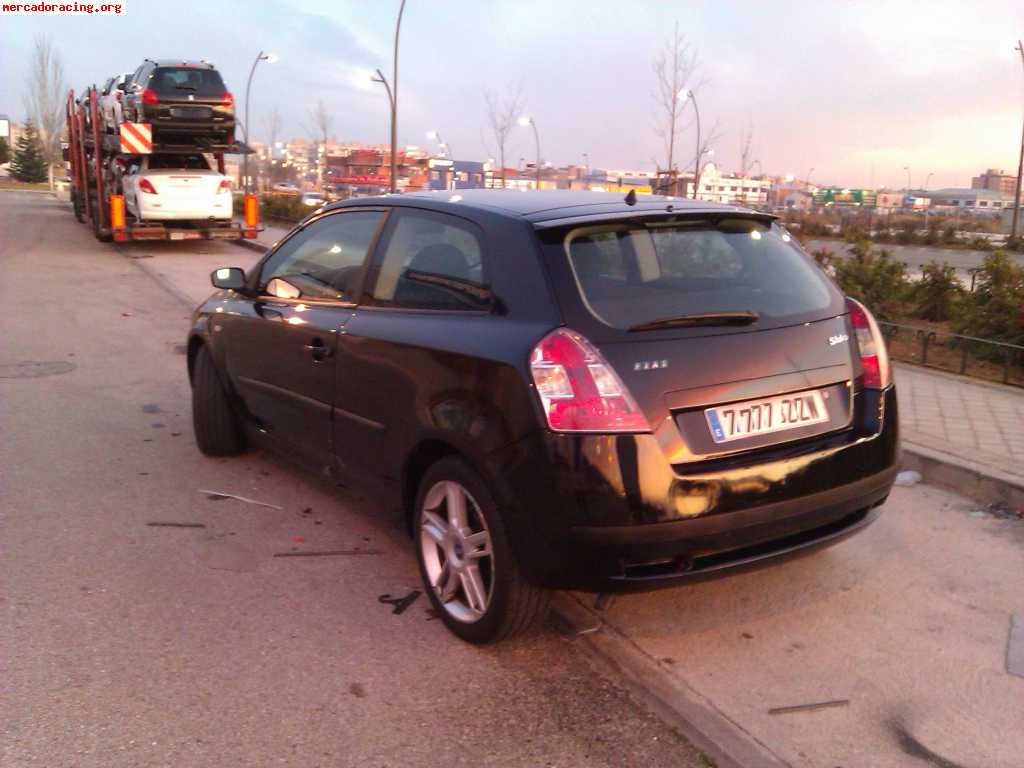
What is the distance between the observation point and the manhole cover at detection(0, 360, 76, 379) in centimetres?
801

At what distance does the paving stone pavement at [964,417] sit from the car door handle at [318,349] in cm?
354

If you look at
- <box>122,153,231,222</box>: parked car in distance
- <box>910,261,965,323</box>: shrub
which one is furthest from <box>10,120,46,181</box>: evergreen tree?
<box>910,261,965,323</box>: shrub

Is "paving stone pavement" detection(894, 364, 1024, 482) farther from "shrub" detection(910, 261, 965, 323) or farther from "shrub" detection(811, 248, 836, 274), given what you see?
"shrub" detection(811, 248, 836, 274)

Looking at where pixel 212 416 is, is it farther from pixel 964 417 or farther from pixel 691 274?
pixel 964 417

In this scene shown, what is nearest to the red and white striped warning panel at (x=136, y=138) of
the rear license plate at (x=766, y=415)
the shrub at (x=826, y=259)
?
the shrub at (x=826, y=259)

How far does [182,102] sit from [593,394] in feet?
56.0

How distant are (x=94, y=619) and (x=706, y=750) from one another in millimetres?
2338

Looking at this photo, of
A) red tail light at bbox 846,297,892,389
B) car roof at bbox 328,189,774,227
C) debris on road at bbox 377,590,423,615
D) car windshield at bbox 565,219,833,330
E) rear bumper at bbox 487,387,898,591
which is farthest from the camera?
debris on road at bbox 377,590,423,615

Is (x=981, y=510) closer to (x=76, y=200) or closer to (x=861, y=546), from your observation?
(x=861, y=546)

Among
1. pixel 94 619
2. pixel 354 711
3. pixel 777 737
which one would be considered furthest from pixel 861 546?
pixel 94 619

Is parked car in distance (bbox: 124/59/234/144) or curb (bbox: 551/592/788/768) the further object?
parked car in distance (bbox: 124/59/234/144)

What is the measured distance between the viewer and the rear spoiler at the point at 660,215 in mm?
3418

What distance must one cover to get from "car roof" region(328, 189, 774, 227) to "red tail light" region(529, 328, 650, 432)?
601 millimetres

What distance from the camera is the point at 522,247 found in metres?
3.35
